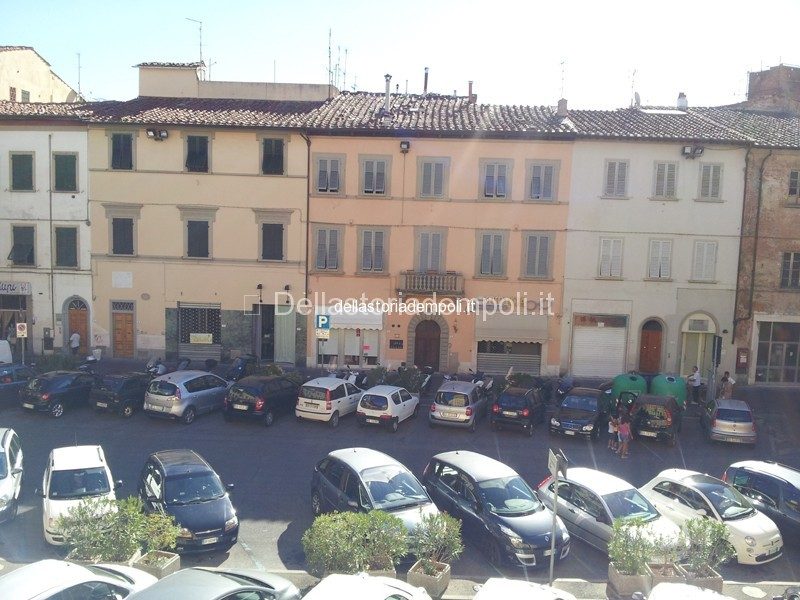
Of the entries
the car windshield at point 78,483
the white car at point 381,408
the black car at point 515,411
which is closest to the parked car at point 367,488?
the car windshield at point 78,483

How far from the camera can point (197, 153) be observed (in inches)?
1091

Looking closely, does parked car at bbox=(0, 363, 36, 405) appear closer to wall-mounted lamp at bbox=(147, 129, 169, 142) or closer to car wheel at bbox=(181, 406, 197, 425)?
car wheel at bbox=(181, 406, 197, 425)

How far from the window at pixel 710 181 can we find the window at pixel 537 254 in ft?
21.5

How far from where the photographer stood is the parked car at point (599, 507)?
497 inches

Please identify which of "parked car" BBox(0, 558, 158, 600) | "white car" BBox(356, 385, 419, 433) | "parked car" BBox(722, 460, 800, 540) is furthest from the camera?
"white car" BBox(356, 385, 419, 433)

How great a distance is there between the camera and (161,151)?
90.9ft

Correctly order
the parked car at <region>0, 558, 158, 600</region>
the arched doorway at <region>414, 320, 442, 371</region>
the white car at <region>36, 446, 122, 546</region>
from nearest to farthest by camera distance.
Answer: the parked car at <region>0, 558, 158, 600</region>, the white car at <region>36, 446, 122, 546</region>, the arched doorway at <region>414, 320, 442, 371</region>

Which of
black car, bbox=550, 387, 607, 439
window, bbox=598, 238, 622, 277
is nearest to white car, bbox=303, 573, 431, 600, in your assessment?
black car, bbox=550, 387, 607, 439

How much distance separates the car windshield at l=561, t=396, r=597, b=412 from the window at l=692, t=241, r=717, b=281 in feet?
33.5

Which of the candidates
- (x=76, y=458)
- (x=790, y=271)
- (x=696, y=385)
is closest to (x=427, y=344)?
(x=696, y=385)

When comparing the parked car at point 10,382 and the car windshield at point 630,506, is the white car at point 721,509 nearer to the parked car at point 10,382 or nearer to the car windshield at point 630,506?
the car windshield at point 630,506

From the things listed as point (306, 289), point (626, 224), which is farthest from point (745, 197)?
point (306, 289)

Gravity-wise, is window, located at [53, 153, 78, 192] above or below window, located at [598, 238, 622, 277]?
above

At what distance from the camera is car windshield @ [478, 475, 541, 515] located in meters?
12.5
